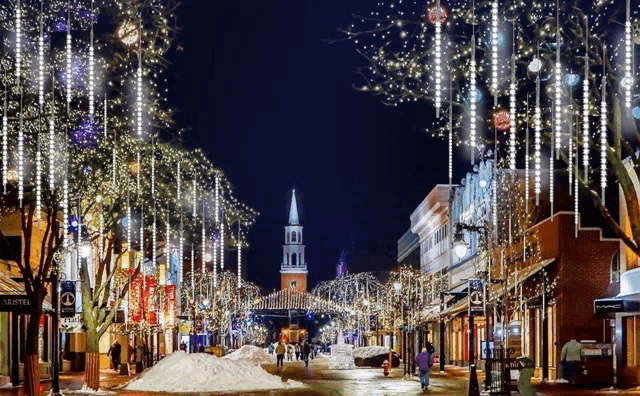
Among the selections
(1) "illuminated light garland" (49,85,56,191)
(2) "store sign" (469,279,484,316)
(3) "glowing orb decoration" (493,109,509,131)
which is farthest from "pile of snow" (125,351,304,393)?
(3) "glowing orb decoration" (493,109,509,131)

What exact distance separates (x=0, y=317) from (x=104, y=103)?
23.6 metres

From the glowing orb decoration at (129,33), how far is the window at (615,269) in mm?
30087

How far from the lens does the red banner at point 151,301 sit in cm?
6233

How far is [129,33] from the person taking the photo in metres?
21.2

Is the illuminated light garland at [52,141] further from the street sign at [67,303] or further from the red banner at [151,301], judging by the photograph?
the red banner at [151,301]

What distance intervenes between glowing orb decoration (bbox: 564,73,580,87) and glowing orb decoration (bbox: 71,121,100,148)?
10.3 meters

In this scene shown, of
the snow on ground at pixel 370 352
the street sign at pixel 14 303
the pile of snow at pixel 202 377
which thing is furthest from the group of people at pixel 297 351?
the street sign at pixel 14 303

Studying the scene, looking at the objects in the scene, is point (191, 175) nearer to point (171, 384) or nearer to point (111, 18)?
point (171, 384)

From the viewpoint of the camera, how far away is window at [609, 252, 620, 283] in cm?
4650

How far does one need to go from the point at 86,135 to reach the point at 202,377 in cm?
1515

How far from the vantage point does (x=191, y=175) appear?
144 ft

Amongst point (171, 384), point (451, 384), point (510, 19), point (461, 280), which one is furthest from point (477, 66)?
point (461, 280)

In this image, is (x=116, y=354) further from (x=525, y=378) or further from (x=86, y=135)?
(x=525, y=378)

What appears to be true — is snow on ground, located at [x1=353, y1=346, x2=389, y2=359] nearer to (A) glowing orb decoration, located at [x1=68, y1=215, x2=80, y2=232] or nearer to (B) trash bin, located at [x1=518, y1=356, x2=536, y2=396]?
(A) glowing orb decoration, located at [x1=68, y1=215, x2=80, y2=232]
